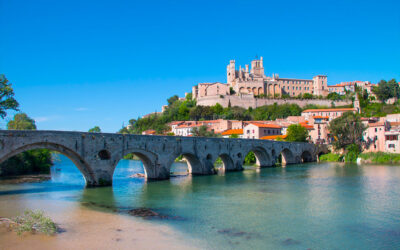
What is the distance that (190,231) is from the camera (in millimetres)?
14984

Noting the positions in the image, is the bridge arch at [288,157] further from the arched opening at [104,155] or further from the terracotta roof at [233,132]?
the arched opening at [104,155]

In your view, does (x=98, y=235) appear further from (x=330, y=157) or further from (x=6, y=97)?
(x=330, y=157)

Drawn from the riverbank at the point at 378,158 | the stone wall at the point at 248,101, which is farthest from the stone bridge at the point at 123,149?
the stone wall at the point at 248,101

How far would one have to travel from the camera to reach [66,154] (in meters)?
24.7

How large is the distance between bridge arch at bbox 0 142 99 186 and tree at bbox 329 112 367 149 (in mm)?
43468

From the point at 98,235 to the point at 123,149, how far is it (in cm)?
1406

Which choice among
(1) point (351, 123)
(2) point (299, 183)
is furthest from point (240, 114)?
(2) point (299, 183)

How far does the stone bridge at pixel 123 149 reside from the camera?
22281 mm

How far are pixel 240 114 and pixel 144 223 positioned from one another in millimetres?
76769

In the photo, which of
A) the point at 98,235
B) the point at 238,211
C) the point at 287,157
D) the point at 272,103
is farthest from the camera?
the point at 272,103

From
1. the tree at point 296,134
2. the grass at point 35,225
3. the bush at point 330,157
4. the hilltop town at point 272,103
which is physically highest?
the hilltop town at point 272,103

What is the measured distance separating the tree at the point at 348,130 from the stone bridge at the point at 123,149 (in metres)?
16.4

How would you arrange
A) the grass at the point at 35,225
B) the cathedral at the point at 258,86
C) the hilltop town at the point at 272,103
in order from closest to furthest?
the grass at the point at 35,225 → the hilltop town at the point at 272,103 → the cathedral at the point at 258,86

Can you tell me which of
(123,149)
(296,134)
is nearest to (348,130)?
(296,134)
